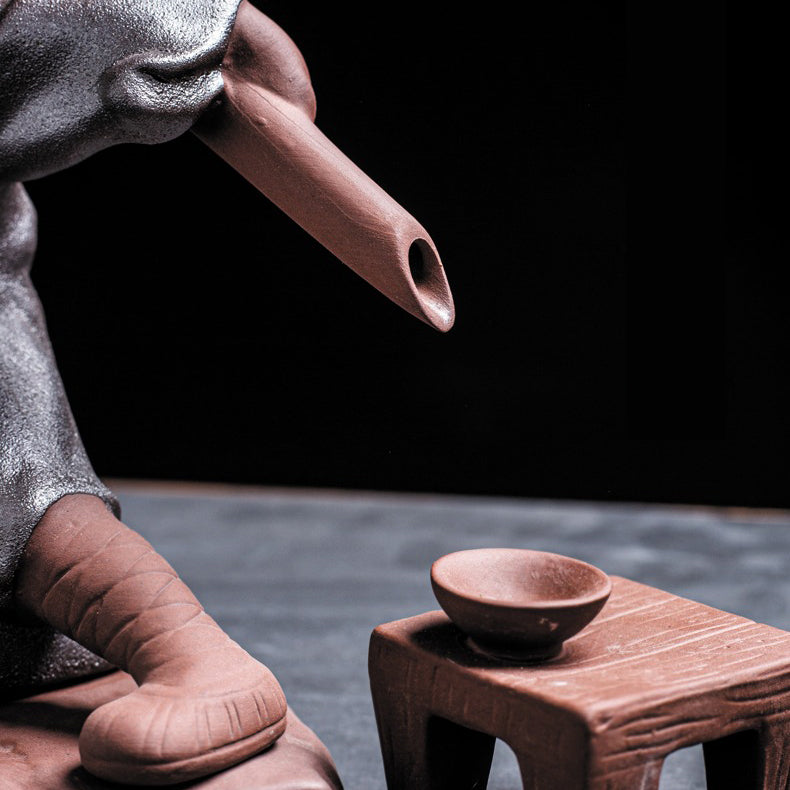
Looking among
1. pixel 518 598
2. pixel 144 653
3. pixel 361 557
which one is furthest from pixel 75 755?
pixel 361 557

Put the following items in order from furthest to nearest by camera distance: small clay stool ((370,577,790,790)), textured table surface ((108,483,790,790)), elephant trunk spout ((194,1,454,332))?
textured table surface ((108,483,790,790))
elephant trunk spout ((194,1,454,332))
small clay stool ((370,577,790,790))

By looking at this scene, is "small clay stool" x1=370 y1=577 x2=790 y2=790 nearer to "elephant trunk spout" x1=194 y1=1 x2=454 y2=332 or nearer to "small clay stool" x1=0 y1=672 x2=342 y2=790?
"small clay stool" x1=0 y1=672 x2=342 y2=790

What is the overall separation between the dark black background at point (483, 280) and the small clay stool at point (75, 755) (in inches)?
34.7

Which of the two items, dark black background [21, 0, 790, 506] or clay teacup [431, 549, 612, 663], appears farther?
dark black background [21, 0, 790, 506]

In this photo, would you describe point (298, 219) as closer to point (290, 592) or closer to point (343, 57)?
point (343, 57)

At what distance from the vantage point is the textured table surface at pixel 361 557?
5.24 feet

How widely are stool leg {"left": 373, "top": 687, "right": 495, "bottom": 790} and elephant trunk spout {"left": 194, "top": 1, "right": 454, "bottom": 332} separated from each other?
38 centimetres

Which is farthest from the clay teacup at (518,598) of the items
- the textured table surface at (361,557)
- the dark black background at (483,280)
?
the dark black background at (483,280)

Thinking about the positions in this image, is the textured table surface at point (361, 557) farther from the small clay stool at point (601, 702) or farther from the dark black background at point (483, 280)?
the small clay stool at point (601, 702)

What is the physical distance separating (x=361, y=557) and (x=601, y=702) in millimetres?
1108

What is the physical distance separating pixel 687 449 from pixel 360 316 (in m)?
0.63

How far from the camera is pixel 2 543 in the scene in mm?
1144

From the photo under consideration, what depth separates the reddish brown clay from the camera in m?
0.98

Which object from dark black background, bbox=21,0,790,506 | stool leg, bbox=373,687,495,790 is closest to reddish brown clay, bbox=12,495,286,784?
stool leg, bbox=373,687,495,790
